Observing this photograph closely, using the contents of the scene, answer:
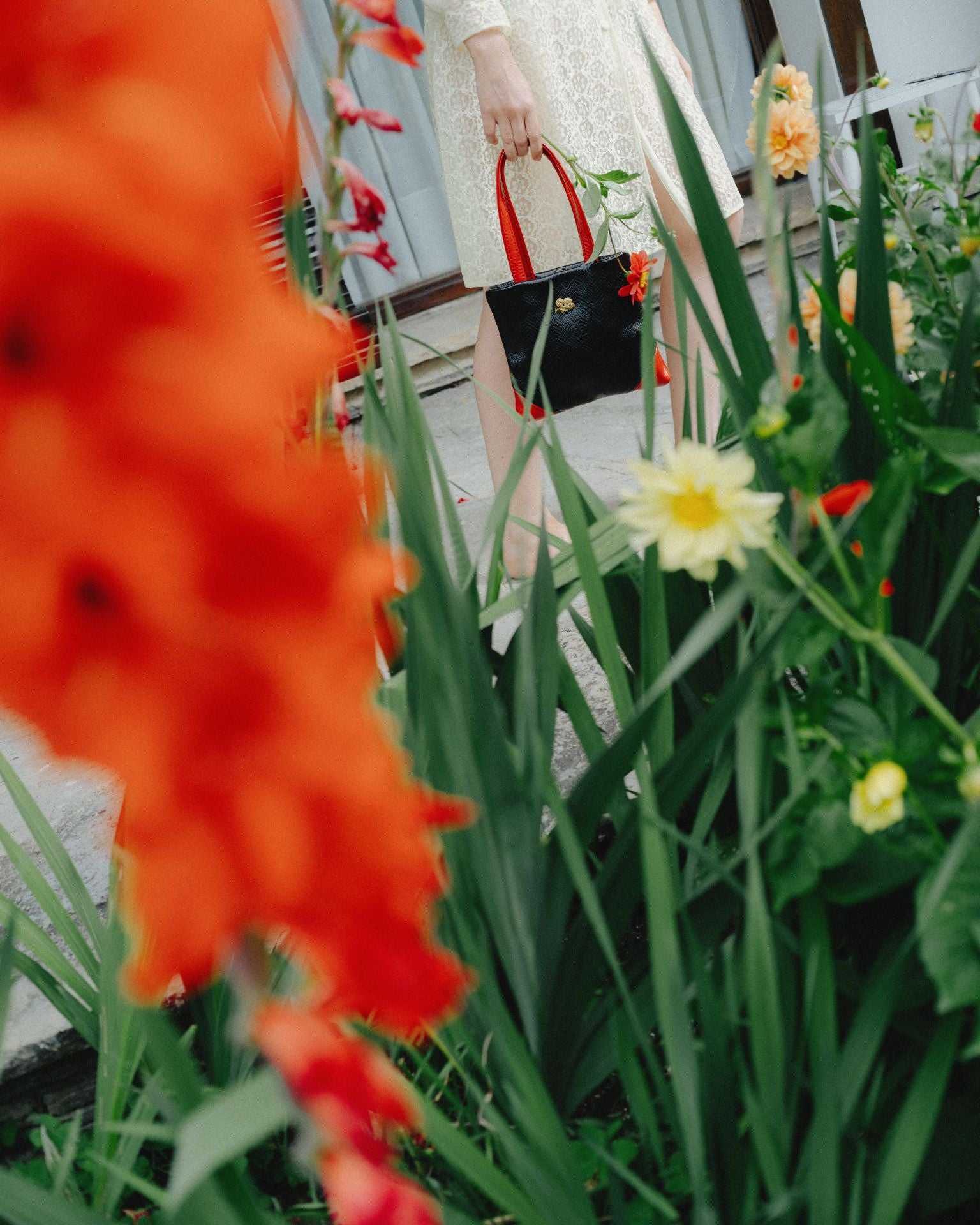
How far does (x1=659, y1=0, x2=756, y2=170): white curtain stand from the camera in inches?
156

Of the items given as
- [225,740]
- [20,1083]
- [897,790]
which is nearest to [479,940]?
[897,790]

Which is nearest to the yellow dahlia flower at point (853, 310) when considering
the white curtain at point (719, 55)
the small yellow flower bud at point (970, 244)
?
the small yellow flower bud at point (970, 244)

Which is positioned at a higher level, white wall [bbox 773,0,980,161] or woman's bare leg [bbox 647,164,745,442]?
white wall [bbox 773,0,980,161]

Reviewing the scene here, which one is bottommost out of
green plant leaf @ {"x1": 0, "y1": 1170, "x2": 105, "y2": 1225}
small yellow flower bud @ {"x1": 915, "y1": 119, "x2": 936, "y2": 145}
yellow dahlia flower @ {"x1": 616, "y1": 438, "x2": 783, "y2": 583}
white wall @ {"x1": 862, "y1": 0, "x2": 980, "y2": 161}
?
green plant leaf @ {"x1": 0, "y1": 1170, "x2": 105, "y2": 1225}

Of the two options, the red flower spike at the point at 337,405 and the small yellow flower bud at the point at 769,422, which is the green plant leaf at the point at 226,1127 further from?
the red flower spike at the point at 337,405

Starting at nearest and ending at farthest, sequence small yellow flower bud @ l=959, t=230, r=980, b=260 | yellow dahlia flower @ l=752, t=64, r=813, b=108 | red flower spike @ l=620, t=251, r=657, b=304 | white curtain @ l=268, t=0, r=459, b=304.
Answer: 1. small yellow flower bud @ l=959, t=230, r=980, b=260
2. yellow dahlia flower @ l=752, t=64, r=813, b=108
3. red flower spike @ l=620, t=251, r=657, b=304
4. white curtain @ l=268, t=0, r=459, b=304

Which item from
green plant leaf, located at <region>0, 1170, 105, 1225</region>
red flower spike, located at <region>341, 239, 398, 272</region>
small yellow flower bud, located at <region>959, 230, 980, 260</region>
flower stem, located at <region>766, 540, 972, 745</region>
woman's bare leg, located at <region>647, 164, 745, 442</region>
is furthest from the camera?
woman's bare leg, located at <region>647, 164, 745, 442</region>

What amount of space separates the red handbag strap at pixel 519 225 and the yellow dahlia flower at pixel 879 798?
125 centimetres

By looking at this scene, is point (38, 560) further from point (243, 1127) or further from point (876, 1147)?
point (876, 1147)

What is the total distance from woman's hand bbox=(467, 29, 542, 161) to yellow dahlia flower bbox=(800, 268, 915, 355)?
656mm

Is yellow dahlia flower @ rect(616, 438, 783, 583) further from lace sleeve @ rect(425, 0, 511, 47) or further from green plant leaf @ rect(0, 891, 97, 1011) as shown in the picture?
lace sleeve @ rect(425, 0, 511, 47)

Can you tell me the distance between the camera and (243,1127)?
1.03 ft

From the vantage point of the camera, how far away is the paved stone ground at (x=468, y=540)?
0.96m

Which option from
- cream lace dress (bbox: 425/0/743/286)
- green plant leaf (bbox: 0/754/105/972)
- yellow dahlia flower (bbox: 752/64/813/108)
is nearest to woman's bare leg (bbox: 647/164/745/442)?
cream lace dress (bbox: 425/0/743/286)
